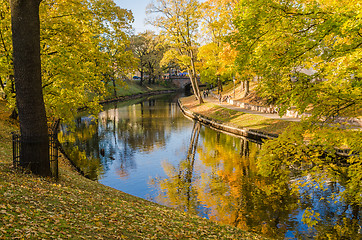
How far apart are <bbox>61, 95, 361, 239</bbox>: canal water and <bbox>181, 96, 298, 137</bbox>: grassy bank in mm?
2707

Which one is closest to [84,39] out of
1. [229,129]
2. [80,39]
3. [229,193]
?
[80,39]

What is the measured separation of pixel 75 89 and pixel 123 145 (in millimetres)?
10465

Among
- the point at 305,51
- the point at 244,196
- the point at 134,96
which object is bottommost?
the point at 244,196

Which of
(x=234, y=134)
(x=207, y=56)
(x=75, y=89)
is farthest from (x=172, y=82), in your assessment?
(x=75, y=89)

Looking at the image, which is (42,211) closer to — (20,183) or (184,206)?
(20,183)

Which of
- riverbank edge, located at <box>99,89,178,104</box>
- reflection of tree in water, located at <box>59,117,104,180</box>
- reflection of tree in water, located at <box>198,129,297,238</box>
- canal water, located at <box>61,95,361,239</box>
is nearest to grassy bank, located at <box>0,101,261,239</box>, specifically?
reflection of tree in water, located at <box>198,129,297,238</box>

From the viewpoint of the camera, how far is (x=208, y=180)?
1866 centimetres

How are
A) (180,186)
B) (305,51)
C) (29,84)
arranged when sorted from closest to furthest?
(305,51) → (29,84) → (180,186)

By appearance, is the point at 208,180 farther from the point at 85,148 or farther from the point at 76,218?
the point at 85,148

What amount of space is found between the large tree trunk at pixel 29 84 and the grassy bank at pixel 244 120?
2266 cm

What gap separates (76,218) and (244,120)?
29630mm

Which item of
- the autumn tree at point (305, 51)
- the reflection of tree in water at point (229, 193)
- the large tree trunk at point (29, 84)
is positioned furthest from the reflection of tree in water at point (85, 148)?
the autumn tree at point (305, 51)

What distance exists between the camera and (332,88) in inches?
360

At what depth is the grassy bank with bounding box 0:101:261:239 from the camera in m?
6.54
